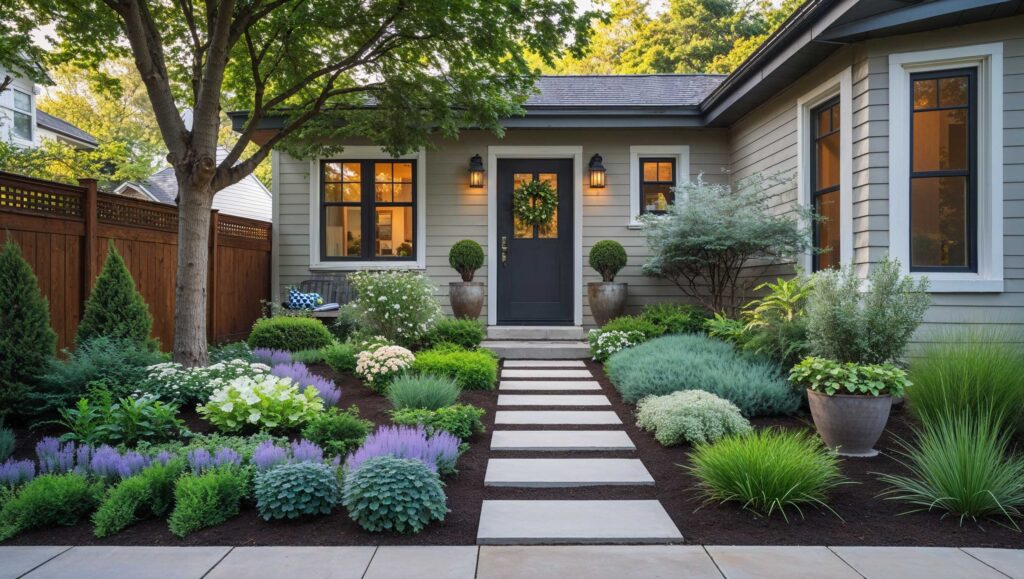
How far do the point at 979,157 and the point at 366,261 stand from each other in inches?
272

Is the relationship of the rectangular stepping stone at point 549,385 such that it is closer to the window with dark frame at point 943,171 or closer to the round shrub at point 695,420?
the round shrub at point 695,420

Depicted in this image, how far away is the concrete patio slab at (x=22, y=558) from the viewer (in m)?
2.48

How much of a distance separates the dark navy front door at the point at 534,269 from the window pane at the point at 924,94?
4.41 m

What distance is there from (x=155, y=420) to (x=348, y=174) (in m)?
5.73

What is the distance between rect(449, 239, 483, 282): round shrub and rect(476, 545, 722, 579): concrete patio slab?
6.00 metres

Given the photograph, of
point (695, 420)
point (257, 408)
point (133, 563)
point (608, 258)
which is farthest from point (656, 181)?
point (133, 563)

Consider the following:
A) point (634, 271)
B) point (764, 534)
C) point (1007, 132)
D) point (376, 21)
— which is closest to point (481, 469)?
point (764, 534)

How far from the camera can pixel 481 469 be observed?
3.73 m

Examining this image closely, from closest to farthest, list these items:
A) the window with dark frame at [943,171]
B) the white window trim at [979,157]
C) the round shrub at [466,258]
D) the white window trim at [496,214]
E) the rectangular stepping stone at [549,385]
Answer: the white window trim at [979,157] → the window with dark frame at [943,171] → the rectangular stepping stone at [549,385] → the round shrub at [466,258] → the white window trim at [496,214]

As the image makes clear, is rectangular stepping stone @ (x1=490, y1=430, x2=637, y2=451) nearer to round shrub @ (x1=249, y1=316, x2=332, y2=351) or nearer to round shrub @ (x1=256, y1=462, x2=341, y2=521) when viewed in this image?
round shrub @ (x1=256, y1=462, x2=341, y2=521)

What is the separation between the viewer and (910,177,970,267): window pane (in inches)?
214

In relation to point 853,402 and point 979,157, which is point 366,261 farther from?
point 979,157

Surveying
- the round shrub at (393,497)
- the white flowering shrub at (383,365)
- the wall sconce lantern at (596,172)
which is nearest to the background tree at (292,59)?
the white flowering shrub at (383,365)

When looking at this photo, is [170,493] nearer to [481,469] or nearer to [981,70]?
[481,469]
